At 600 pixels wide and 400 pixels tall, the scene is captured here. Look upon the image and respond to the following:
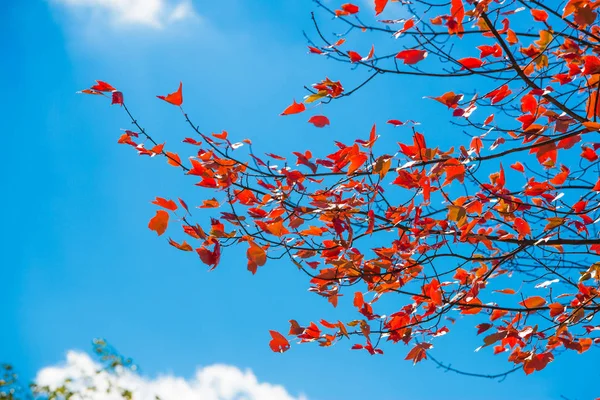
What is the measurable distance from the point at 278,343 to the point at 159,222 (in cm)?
88

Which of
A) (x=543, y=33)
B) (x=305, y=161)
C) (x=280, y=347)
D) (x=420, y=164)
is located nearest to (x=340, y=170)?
(x=305, y=161)

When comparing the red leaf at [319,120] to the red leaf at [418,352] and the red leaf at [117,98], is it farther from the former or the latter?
the red leaf at [418,352]

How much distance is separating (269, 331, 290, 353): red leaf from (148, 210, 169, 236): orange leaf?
796mm

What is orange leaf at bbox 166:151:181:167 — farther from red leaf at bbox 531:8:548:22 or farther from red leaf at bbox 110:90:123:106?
red leaf at bbox 531:8:548:22

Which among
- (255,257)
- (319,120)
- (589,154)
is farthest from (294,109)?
(589,154)

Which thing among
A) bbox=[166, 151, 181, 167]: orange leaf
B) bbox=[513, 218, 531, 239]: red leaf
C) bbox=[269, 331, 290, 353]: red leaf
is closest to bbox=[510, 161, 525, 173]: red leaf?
bbox=[513, 218, 531, 239]: red leaf

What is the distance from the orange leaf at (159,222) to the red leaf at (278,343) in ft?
2.61

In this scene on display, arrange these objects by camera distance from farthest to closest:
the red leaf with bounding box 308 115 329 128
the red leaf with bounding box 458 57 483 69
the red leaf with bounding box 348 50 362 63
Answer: the red leaf with bounding box 348 50 362 63
the red leaf with bounding box 458 57 483 69
the red leaf with bounding box 308 115 329 128

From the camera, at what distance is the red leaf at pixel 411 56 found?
7.35 ft

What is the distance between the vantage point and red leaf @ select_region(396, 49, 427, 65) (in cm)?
224

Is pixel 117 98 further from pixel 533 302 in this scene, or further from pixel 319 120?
pixel 533 302

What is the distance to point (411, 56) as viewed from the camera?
2.26 m

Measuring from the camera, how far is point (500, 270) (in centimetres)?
332

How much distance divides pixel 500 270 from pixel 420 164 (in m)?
1.41
